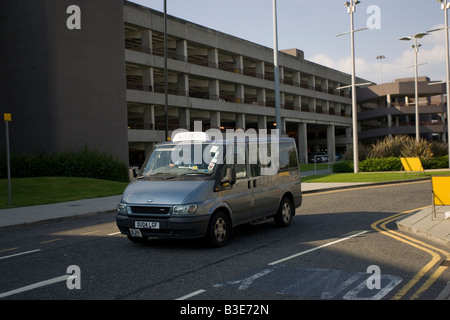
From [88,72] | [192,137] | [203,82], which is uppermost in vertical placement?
[203,82]

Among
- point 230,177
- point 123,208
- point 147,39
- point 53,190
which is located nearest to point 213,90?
point 147,39

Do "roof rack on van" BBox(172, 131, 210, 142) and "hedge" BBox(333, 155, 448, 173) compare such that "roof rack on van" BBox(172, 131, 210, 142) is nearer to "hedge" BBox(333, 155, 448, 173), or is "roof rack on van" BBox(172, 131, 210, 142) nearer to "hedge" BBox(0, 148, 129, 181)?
"hedge" BBox(0, 148, 129, 181)

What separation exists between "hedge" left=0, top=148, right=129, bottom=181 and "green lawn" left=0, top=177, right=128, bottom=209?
257 cm

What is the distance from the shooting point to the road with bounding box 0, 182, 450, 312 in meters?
5.98

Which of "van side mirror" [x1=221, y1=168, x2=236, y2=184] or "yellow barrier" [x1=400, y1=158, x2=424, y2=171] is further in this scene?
"yellow barrier" [x1=400, y1=158, x2=424, y2=171]

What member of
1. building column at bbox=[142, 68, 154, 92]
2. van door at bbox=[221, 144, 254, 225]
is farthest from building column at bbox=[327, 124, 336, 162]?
van door at bbox=[221, 144, 254, 225]

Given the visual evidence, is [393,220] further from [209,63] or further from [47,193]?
[209,63]

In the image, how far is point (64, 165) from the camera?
93.0 feet

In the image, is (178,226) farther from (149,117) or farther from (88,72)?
(149,117)

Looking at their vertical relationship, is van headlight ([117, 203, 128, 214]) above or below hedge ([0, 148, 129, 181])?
below

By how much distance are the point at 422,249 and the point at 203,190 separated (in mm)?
4094

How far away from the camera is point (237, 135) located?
1039cm

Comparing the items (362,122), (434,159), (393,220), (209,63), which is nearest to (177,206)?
(393,220)
